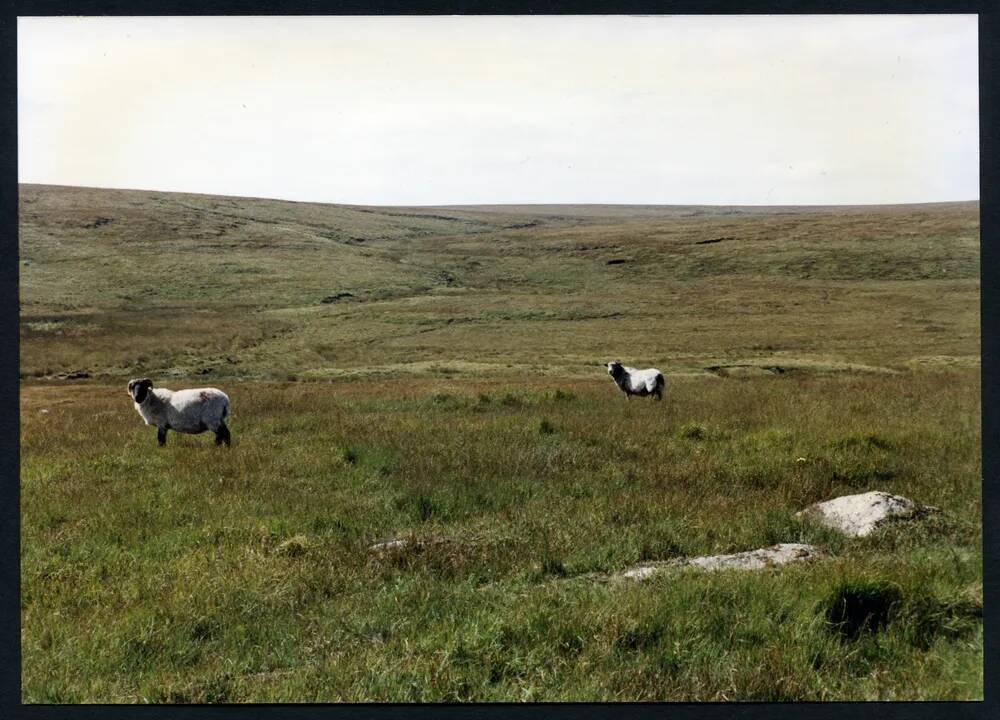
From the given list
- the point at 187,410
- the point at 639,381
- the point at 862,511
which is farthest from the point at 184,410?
the point at 639,381

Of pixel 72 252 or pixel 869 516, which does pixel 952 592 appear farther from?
pixel 72 252

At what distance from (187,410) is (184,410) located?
0.06m

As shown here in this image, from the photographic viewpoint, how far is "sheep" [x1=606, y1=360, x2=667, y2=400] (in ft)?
68.1

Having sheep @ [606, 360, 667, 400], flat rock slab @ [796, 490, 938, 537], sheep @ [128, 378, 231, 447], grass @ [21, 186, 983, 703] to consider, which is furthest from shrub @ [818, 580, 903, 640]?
sheep @ [606, 360, 667, 400]

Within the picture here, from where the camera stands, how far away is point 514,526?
8109mm

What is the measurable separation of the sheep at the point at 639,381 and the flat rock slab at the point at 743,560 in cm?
1291

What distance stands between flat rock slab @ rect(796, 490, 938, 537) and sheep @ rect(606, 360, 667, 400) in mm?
11759

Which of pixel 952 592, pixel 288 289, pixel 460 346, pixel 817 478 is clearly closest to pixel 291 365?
pixel 460 346

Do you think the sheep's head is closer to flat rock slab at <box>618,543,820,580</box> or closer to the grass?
the grass

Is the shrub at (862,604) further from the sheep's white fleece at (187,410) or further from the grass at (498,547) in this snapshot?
the sheep's white fleece at (187,410)

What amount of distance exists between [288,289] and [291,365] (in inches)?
1273

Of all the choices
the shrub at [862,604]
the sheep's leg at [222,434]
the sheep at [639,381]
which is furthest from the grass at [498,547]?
the sheep at [639,381]

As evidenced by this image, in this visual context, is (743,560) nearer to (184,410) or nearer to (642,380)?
(184,410)

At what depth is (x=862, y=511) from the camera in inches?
314
